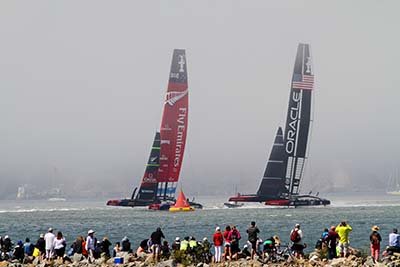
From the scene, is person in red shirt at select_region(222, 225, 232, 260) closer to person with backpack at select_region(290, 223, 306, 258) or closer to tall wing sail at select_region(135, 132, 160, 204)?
person with backpack at select_region(290, 223, 306, 258)

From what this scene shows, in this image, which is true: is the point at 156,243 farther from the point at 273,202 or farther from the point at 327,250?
the point at 273,202

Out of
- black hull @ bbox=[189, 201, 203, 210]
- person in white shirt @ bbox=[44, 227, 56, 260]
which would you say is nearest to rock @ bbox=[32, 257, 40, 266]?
person in white shirt @ bbox=[44, 227, 56, 260]

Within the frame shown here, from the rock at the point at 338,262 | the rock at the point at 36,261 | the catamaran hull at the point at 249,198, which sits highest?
the catamaran hull at the point at 249,198

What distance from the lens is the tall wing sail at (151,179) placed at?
549ft

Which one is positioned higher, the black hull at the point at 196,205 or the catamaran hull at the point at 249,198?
the catamaran hull at the point at 249,198

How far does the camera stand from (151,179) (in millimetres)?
170500

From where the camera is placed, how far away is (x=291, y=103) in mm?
168250

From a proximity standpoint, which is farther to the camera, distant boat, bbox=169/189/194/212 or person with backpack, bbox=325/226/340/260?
distant boat, bbox=169/189/194/212

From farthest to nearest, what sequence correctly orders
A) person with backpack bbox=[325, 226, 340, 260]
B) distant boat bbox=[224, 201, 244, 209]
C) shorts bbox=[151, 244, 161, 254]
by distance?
distant boat bbox=[224, 201, 244, 209], shorts bbox=[151, 244, 161, 254], person with backpack bbox=[325, 226, 340, 260]

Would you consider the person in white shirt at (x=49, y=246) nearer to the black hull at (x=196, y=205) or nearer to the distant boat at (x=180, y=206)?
the distant boat at (x=180, y=206)

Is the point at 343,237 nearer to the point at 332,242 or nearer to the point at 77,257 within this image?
the point at 332,242

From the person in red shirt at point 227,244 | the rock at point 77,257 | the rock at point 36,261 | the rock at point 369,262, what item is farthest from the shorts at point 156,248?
the rock at point 369,262

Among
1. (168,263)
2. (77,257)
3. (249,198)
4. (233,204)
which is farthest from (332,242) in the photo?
(233,204)

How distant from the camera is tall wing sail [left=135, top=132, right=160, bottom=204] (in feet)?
549
